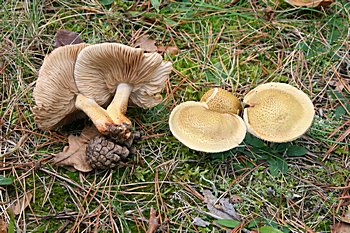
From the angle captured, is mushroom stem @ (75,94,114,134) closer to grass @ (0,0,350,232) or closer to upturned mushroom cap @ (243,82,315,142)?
grass @ (0,0,350,232)

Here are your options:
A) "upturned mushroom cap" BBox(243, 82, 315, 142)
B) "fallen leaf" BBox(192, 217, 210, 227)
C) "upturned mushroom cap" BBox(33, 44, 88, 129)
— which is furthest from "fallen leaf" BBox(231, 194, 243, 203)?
"upturned mushroom cap" BBox(33, 44, 88, 129)

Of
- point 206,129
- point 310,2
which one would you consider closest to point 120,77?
point 206,129

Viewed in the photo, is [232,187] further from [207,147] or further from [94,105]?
[94,105]

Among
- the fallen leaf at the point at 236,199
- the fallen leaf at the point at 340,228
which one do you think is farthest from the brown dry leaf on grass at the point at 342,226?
the fallen leaf at the point at 236,199

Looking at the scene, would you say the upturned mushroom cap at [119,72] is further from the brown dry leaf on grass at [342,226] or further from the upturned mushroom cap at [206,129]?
the brown dry leaf on grass at [342,226]

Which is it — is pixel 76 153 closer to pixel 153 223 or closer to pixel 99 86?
pixel 99 86
